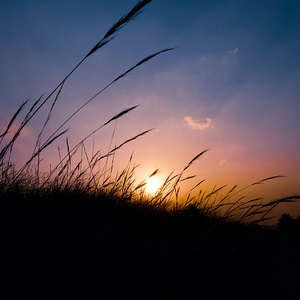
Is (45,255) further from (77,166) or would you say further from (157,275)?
(77,166)

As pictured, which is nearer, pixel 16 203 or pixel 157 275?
pixel 157 275

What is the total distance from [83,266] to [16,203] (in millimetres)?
928

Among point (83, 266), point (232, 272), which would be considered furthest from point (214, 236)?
point (83, 266)

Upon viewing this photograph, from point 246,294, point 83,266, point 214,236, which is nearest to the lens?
point 83,266

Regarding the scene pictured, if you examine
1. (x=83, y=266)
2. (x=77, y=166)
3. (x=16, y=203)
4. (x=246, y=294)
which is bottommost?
(x=246, y=294)

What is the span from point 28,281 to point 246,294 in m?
1.11

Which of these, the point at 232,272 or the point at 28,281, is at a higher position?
the point at 28,281

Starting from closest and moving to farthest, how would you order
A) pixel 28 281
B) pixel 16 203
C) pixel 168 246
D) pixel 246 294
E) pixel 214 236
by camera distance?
pixel 28 281 < pixel 246 294 < pixel 168 246 < pixel 16 203 < pixel 214 236

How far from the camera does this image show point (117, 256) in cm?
97

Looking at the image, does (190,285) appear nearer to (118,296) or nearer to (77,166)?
(118,296)

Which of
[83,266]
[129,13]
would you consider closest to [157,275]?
[83,266]

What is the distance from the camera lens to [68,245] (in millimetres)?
933

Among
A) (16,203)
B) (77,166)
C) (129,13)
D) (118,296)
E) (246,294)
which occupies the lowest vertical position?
(246,294)

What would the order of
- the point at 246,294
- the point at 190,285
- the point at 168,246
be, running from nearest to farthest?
the point at 190,285 → the point at 246,294 → the point at 168,246
